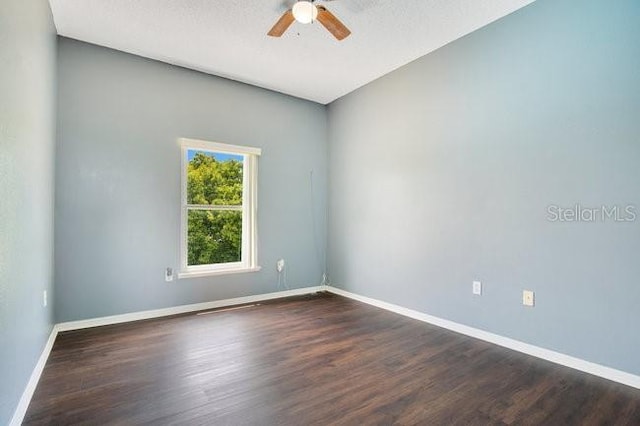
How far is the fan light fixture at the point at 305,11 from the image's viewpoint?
7.64 ft

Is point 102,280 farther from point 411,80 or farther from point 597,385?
point 597,385

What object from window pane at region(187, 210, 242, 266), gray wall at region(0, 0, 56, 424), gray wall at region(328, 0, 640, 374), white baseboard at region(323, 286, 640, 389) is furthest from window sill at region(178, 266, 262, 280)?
white baseboard at region(323, 286, 640, 389)

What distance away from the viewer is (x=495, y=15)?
2.74 metres

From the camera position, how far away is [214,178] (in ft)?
13.0

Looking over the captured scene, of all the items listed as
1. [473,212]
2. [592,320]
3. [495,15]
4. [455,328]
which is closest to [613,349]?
[592,320]

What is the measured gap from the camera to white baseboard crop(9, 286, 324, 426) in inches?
70.4

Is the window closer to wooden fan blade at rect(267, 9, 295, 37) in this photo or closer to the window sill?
the window sill

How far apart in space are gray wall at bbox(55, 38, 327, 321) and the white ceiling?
269mm

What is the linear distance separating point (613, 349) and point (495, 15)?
8.95ft

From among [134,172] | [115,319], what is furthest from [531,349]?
[134,172]

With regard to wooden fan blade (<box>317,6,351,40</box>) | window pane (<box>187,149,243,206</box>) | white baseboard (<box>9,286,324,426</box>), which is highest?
wooden fan blade (<box>317,6,351,40</box>)

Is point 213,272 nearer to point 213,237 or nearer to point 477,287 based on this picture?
point 213,237

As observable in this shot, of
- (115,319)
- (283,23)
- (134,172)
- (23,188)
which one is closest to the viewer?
(23,188)

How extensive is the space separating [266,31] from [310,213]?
2.43 m
